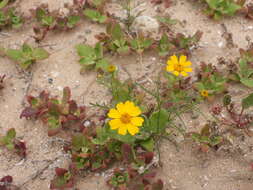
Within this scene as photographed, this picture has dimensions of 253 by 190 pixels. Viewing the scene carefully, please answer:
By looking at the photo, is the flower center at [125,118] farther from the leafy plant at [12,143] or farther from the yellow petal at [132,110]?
the leafy plant at [12,143]

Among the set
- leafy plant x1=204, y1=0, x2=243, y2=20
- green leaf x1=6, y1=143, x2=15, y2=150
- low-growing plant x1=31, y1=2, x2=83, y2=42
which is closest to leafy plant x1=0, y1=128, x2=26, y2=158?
green leaf x1=6, y1=143, x2=15, y2=150

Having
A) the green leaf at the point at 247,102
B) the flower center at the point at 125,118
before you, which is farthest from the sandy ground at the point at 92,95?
the flower center at the point at 125,118

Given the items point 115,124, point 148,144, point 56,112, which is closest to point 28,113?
point 56,112

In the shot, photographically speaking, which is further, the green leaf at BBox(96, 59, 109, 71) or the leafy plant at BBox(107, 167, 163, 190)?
the green leaf at BBox(96, 59, 109, 71)

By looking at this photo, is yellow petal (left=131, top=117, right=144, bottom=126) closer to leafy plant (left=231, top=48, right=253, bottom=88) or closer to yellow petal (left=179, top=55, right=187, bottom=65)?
yellow petal (left=179, top=55, right=187, bottom=65)

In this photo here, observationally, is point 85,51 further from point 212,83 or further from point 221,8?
point 221,8

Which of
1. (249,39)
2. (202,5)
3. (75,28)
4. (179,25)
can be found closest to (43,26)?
(75,28)
